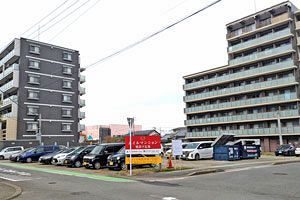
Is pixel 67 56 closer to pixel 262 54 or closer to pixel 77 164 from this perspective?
pixel 262 54

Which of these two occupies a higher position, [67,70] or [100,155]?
[67,70]

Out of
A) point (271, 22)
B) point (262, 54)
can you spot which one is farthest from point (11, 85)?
point (271, 22)

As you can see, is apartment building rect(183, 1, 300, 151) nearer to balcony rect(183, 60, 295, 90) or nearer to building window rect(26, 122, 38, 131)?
balcony rect(183, 60, 295, 90)

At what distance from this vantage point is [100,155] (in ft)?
69.1

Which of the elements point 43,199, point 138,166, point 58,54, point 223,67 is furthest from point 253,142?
point 58,54

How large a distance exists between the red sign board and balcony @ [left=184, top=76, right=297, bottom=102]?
112 feet

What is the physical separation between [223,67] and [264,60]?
318 inches

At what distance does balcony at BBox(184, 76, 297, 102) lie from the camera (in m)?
46.3

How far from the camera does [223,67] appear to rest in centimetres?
5666

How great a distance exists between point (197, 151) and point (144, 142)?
1070 centimetres

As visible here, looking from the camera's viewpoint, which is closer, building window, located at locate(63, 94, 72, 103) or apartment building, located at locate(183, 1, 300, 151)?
apartment building, located at locate(183, 1, 300, 151)

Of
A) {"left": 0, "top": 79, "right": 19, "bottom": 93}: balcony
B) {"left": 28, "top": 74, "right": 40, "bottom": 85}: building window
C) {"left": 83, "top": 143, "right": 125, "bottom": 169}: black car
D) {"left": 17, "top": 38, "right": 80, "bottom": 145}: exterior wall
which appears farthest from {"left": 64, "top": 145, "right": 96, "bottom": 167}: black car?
{"left": 28, "top": 74, "right": 40, "bottom": 85}: building window

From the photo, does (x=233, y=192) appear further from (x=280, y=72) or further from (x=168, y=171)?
(x=280, y=72)

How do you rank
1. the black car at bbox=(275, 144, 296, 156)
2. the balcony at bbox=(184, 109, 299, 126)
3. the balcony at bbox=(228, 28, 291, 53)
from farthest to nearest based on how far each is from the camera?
the balcony at bbox=(228, 28, 291, 53) → the balcony at bbox=(184, 109, 299, 126) → the black car at bbox=(275, 144, 296, 156)
